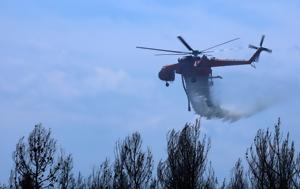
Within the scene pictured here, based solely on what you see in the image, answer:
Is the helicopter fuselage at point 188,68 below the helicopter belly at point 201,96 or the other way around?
the other way around

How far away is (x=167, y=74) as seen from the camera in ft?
268

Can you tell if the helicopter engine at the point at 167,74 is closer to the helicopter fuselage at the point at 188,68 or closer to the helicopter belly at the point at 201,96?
the helicopter fuselage at the point at 188,68

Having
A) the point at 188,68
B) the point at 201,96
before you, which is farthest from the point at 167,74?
the point at 201,96

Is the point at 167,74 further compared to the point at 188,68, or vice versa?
the point at 167,74

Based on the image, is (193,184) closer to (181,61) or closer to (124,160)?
(124,160)

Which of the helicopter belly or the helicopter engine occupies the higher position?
the helicopter engine

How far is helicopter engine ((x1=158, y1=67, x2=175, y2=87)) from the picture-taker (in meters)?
81.6

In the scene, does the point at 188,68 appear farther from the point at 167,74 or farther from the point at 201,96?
the point at 201,96

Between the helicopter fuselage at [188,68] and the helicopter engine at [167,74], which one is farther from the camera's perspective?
the helicopter engine at [167,74]

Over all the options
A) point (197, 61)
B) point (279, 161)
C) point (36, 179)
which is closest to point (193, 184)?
point (279, 161)

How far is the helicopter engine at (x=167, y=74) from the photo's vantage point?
268ft

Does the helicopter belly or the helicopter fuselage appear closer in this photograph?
the helicopter fuselage

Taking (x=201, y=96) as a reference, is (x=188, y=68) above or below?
above

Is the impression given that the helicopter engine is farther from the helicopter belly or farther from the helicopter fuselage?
the helicopter belly
